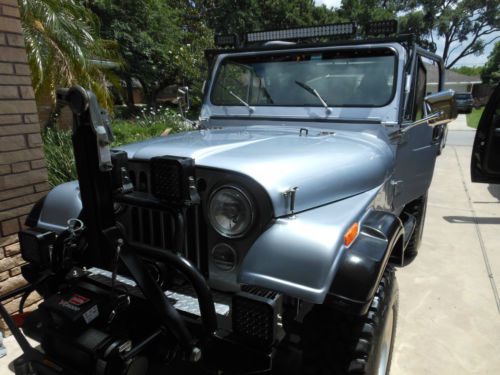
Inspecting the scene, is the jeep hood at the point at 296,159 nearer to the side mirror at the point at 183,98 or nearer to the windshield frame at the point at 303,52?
the windshield frame at the point at 303,52

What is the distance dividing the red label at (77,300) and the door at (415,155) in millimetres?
2128

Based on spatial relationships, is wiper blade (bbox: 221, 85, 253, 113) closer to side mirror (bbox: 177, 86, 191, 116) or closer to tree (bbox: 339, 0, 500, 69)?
side mirror (bbox: 177, 86, 191, 116)

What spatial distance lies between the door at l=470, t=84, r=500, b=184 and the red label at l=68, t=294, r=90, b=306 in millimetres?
3390

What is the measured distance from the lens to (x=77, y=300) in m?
1.58

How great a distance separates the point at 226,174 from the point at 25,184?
1.95m

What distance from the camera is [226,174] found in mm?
1722

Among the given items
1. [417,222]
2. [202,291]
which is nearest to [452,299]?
[417,222]

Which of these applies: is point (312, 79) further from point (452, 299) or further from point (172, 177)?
point (452, 299)

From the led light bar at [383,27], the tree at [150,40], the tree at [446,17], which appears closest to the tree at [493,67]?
the tree at [446,17]

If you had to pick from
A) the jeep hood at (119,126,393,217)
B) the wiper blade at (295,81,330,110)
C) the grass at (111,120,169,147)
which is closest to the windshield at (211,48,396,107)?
the wiper blade at (295,81,330,110)

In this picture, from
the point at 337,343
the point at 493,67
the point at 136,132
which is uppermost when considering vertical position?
the point at 493,67

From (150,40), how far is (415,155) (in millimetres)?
12572

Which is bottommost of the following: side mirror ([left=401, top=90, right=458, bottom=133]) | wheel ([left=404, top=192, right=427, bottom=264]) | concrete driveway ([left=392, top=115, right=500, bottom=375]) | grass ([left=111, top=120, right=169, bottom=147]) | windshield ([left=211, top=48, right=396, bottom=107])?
concrete driveway ([left=392, top=115, right=500, bottom=375])

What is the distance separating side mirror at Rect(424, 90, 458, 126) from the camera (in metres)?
2.48
